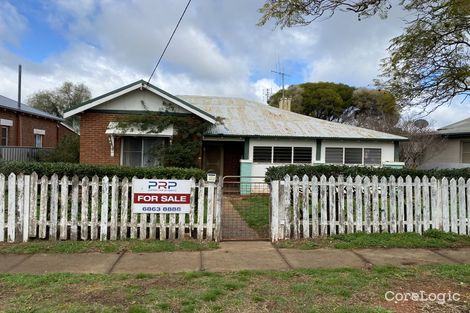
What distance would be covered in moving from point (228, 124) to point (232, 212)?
8.10m

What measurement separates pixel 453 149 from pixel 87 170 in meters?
21.6

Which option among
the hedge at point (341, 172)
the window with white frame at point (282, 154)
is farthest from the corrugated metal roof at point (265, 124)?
the hedge at point (341, 172)

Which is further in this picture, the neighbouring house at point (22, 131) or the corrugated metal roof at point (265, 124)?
the neighbouring house at point (22, 131)

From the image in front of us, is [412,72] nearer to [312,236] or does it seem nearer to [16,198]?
[312,236]

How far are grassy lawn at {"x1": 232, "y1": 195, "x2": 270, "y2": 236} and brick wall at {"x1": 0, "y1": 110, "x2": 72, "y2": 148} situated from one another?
15958mm

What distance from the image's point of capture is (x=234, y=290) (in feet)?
15.8

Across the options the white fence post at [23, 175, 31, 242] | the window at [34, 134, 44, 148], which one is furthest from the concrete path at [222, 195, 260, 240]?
the window at [34, 134, 44, 148]

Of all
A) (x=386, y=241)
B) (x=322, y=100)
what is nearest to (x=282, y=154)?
(x=386, y=241)

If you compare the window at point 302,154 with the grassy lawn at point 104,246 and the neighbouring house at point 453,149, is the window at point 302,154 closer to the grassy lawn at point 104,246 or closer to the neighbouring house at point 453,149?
the neighbouring house at point 453,149

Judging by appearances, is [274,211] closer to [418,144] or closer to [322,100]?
[418,144]

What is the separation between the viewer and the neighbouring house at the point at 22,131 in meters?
21.0

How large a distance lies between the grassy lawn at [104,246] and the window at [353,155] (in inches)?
497

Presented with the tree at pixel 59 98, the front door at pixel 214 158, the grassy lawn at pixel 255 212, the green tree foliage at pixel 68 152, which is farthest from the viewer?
the tree at pixel 59 98

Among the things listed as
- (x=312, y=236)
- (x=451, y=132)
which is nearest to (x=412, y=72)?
(x=312, y=236)
